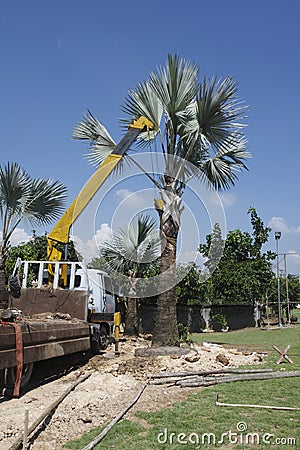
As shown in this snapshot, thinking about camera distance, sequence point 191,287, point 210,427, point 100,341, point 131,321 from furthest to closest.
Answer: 1. point 191,287
2. point 131,321
3. point 100,341
4. point 210,427

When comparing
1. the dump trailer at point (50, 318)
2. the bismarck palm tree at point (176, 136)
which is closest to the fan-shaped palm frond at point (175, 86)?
the bismarck palm tree at point (176, 136)

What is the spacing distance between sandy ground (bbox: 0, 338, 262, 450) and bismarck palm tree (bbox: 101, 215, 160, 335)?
9.86 m

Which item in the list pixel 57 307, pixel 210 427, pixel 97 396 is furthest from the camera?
pixel 57 307

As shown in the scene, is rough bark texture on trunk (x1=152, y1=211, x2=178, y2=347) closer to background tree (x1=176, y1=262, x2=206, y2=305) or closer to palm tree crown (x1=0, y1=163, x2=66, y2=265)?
palm tree crown (x1=0, y1=163, x2=66, y2=265)

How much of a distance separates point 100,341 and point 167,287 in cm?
231

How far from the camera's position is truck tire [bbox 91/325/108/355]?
11.9 metres

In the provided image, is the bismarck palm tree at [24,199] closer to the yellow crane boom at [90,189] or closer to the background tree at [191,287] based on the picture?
the yellow crane boom at [90,189]

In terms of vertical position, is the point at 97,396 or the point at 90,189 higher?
the point at 90,189

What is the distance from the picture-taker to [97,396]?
23.9 feet

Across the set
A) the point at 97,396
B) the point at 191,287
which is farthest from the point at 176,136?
the point at 191,287

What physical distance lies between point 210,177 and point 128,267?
34.1ft

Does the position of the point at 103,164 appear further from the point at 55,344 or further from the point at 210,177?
the point at 55,344

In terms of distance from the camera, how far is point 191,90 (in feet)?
39.0

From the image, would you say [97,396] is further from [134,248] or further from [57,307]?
[134,248]
